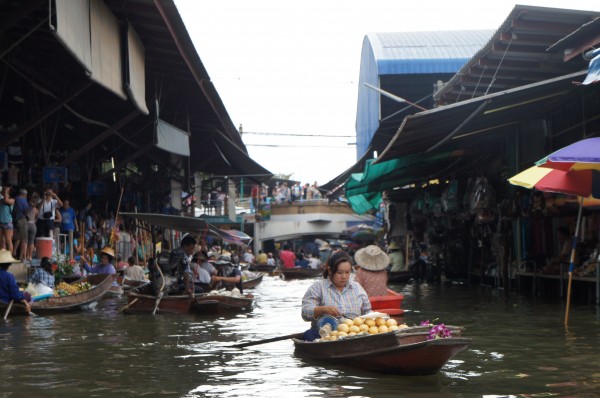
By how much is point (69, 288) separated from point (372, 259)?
6158 mm

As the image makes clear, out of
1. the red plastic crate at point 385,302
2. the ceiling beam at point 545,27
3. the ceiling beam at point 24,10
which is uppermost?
the ceiling beam at point 545,27

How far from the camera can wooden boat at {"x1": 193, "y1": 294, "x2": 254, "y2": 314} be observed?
14.5 m

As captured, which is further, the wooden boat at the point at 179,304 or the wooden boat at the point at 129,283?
the wooden boat at the point at 129,283

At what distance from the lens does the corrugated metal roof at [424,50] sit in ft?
103

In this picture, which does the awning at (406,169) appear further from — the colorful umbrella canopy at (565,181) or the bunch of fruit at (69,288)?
the colorful umbrella canopy at (565,181)

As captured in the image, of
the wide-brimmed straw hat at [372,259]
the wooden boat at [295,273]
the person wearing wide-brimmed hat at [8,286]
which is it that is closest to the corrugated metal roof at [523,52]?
the wide-brimmed straw hat at [372,259]

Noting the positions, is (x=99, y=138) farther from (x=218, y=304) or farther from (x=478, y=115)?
(x=478, y=115)

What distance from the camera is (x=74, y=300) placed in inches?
586

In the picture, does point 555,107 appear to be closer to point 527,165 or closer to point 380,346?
point 527,165

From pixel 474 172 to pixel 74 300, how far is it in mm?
10604

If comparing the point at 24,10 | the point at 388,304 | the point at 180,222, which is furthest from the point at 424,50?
the point at 24,10

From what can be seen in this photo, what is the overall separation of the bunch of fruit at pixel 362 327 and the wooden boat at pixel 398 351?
12 centimetres

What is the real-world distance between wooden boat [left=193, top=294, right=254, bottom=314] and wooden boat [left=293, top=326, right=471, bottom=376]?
6846mm

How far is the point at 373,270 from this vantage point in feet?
40.7
